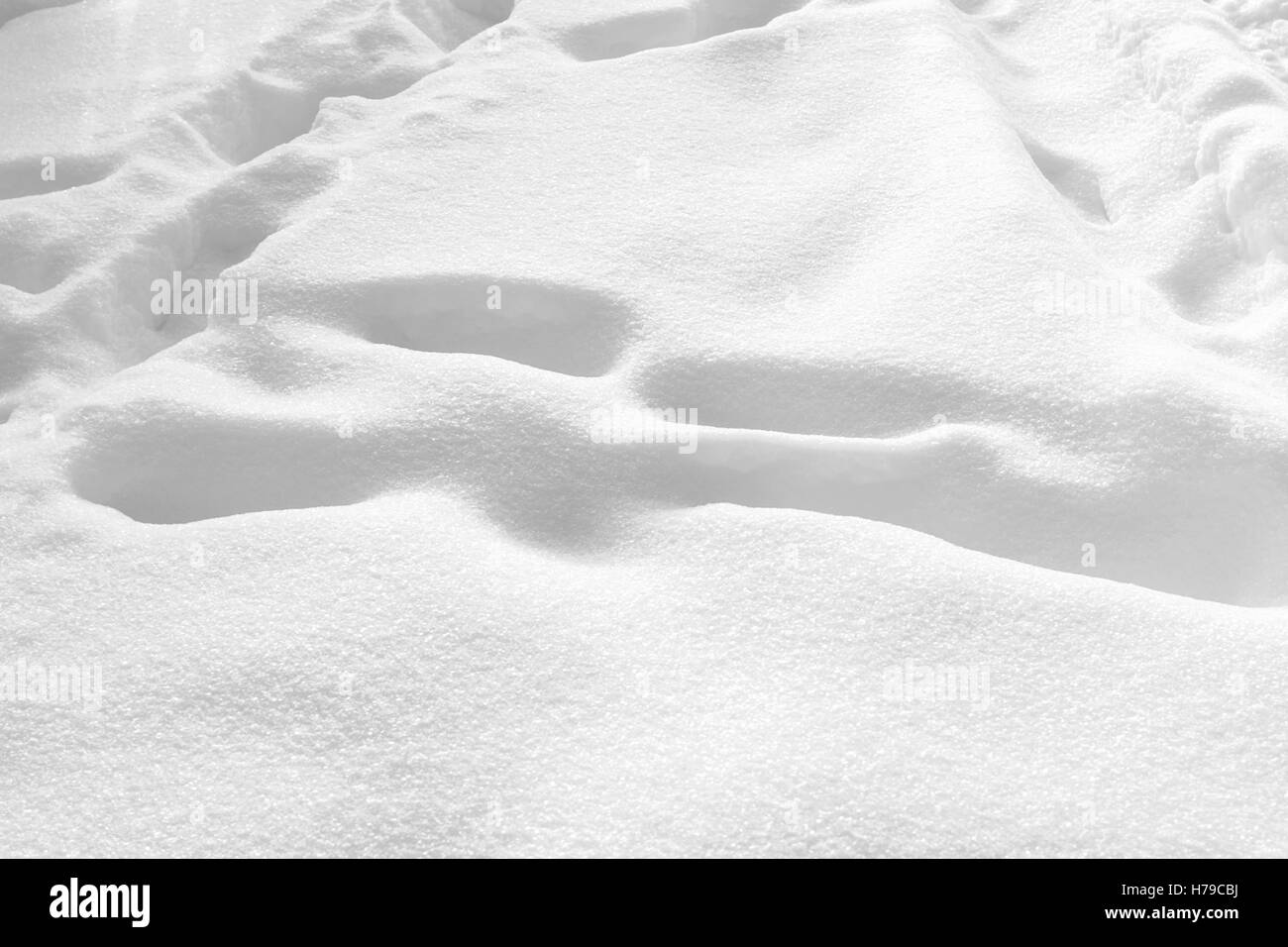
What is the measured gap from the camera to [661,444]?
1.58 m

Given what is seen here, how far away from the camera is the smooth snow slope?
118 centimetres

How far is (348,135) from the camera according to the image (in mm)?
2328

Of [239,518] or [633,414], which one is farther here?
[633,414]

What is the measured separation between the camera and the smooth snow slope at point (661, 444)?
3.88ft

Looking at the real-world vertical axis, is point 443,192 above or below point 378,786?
above

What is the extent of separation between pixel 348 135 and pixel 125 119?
0.45 metres

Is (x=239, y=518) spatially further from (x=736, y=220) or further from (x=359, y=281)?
(x=736, y=220)

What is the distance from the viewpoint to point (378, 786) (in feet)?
3.89

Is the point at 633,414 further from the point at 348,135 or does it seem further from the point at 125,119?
the point at 125,119
